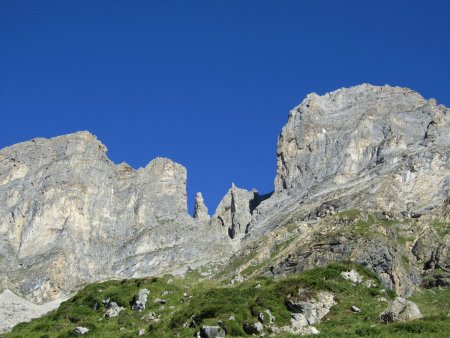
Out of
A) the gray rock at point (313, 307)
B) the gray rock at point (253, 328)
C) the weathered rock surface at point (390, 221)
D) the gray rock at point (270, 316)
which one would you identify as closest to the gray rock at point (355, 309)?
the gray rock at point (313, 307)

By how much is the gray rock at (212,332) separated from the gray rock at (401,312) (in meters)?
10.8

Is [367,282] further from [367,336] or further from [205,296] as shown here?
[367,336]

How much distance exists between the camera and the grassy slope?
46.7 m

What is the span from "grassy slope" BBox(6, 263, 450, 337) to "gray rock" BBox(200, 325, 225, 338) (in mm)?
601

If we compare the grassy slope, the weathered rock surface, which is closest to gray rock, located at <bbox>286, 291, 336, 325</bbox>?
the grassy slope

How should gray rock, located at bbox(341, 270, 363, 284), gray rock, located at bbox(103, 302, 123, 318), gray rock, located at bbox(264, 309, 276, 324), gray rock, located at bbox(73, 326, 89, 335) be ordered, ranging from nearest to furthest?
gray rock, located at bbox(264, 309, 276, 324) → gray rock, located at bbox(341, 270, 363, 284) → gray rock, located at bbox(73, 326, 89, 335) → gray rock, located at bbox(103, 302, 123, 318)

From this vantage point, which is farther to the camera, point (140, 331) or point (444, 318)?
point (140, 331)

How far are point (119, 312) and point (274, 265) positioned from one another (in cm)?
3629

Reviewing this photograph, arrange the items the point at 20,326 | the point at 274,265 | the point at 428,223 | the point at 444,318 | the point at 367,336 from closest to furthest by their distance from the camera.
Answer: the point at 367,336, the point at 444,318, the point at 20,326, the point at 274,265, the point at 428,223

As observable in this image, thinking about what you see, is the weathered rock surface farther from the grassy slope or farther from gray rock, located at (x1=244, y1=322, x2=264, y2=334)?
gray rock, located at (x1=244, y1=322, x2=264, y2=334)

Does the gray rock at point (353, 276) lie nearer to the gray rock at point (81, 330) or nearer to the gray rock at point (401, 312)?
the gray rock at point (401, 312)

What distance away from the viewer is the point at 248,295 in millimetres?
60406

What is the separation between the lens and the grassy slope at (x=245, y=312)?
46719 millimetres

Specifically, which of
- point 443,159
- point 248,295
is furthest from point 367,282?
point 443,159
